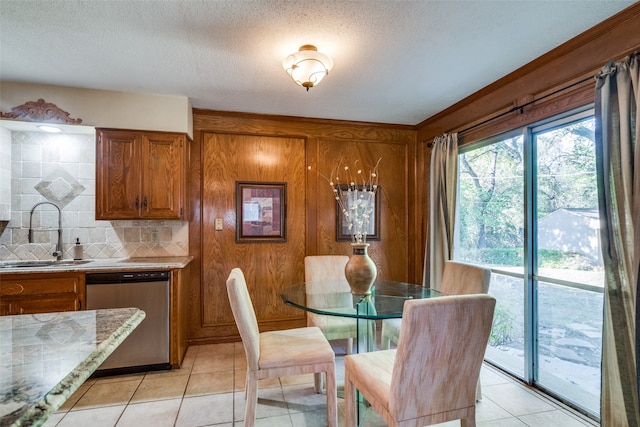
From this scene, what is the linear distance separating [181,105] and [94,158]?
1063mm

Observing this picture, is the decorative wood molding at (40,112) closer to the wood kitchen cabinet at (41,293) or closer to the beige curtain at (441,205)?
the wood kitchen cabinet at (41,293)

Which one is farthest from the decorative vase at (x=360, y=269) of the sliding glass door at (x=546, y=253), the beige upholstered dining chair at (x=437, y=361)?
the sliding glass door at (x=546, y=253)

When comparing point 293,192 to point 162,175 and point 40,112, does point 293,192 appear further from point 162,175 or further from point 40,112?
point 40,112

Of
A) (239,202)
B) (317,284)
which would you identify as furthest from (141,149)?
(317,284)

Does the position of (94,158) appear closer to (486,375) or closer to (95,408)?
(95,408)

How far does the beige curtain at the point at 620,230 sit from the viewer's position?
65.7 inches

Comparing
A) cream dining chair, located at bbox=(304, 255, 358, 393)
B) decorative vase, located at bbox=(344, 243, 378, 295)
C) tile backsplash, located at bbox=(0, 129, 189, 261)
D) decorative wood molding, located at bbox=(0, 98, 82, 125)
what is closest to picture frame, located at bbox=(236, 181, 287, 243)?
cream dining chair, located at bbox=(304, 255, 358, 393)

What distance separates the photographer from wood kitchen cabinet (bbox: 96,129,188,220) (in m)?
2.90

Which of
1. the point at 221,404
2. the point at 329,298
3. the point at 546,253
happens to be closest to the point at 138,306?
the point at 221,404

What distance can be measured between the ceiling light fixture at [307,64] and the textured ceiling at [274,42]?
0.09m

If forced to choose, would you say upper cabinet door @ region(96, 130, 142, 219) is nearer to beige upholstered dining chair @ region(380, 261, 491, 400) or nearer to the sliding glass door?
beige upholstered dining chair @ region(380, 261, 491, 400)

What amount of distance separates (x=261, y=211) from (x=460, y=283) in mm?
2177

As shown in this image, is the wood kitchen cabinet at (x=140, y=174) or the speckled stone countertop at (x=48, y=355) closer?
the speckled stone countertop at (x=48, y=355)

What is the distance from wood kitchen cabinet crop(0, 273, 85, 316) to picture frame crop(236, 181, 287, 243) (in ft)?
4.84
